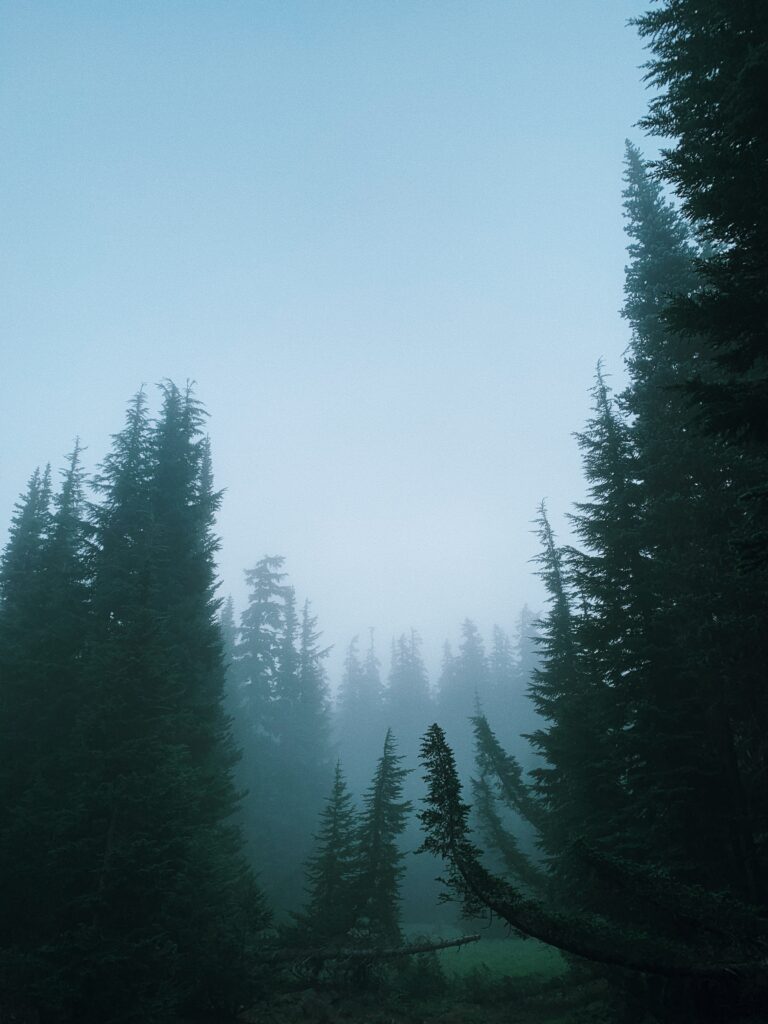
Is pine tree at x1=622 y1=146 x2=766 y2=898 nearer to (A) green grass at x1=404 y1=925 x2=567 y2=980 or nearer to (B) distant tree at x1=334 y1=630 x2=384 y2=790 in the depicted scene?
(A) green grass at x1=404 y1=925 x2=567 y2=980

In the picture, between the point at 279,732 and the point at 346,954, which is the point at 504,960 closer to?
the point at 346,954

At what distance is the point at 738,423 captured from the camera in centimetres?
755

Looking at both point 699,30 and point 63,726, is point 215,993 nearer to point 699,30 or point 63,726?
point 63,726

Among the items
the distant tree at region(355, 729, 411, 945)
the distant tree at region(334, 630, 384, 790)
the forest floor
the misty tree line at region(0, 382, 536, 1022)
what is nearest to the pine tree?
the forest floor

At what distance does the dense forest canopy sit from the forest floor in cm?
23

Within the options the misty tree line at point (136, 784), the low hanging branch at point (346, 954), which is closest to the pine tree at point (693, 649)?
the low hanging branch at point (346, 954)

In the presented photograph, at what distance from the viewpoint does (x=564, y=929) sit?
166 inches

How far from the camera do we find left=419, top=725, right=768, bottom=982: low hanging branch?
398 centimetres

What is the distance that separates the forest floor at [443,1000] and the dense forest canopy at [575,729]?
23 centimetres

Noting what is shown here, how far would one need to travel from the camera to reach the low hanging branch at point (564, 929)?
3.98 metres

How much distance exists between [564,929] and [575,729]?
13.9 m

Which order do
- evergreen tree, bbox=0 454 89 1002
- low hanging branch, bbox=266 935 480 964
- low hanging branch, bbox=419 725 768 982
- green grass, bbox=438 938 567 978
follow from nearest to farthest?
low hanging branch, bbox=419 725 768 982 < evergreen tree, bbox=0 454 89 1002 < low hanging branch, bbox=266 935 480 964 < green grass, bbox=438 938 567 978

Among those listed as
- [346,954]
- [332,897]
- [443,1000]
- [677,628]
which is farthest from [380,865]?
[677,628]

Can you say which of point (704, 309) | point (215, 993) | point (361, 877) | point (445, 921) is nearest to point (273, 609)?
point (445, 921)
